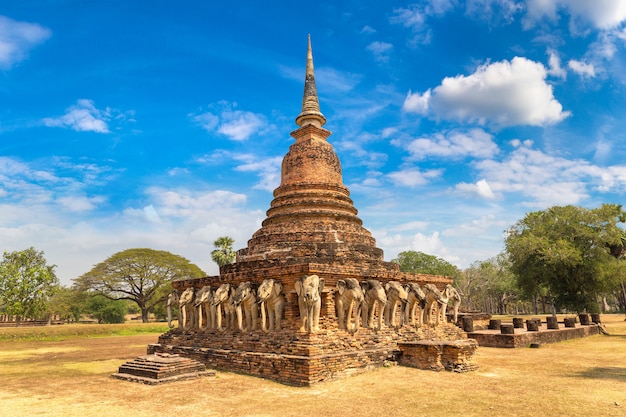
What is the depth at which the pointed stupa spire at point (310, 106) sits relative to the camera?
20.2 meters

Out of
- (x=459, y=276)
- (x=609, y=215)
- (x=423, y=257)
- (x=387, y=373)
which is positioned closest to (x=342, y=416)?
(x=387, y=373)

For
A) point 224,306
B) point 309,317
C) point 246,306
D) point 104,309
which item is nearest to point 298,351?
point 309,317

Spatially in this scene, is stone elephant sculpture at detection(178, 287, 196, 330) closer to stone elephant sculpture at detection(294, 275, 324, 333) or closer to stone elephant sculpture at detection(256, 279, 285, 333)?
stone elephant sculpture at detection(256, 279, 285, 333)

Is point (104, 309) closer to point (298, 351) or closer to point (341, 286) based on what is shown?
point (341, 286)

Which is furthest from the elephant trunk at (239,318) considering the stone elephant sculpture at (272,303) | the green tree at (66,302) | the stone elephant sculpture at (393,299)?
the green tree at (66,302)

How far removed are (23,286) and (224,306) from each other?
34728mm

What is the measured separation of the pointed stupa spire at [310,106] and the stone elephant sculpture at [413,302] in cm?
917

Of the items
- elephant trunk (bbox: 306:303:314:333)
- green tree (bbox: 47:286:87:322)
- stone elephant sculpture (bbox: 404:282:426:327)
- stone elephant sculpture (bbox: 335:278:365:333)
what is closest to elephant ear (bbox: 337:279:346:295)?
stone elephant sculpture (bbox: 335:278:365:333)

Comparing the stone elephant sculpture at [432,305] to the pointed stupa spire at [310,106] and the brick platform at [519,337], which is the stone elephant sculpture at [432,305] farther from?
the pointed stupa spire at [310,106]

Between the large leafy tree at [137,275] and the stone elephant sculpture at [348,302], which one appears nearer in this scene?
the stone elephant sculpture at [348,302]

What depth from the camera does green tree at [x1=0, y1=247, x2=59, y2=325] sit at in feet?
128

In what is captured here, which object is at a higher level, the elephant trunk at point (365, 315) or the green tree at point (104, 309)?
the elephant trunk at point (365, 315)

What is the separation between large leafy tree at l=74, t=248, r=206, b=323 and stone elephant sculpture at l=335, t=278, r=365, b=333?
42.3 metres

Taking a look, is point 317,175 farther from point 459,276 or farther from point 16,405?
point 459,276
